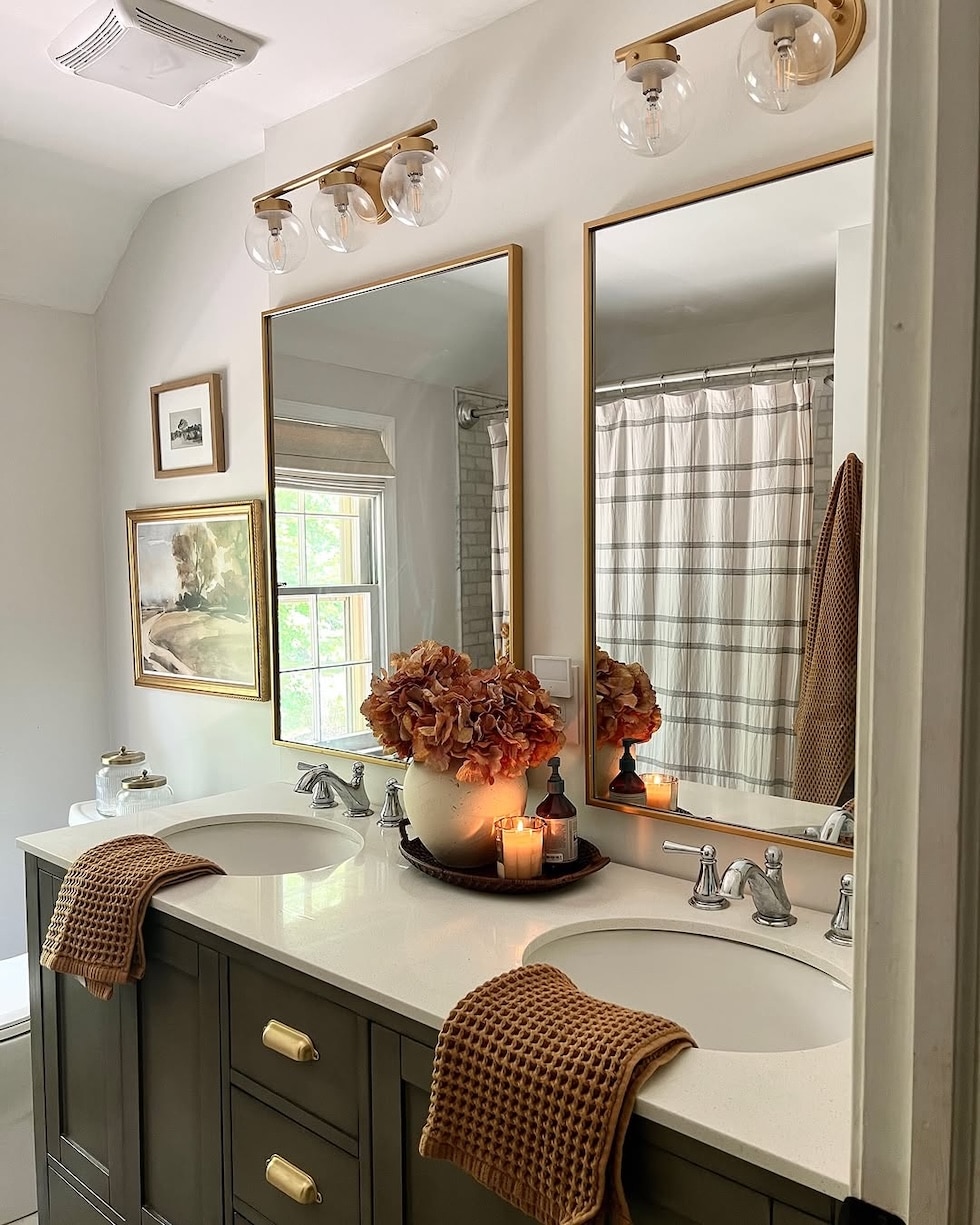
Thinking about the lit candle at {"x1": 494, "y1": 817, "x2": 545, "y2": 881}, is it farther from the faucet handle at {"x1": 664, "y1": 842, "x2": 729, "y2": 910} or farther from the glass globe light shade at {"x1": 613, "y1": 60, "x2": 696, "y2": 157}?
the glass globe light shade at {"x1": 613, "y1": 60, "x2": 696, "y2": 157}

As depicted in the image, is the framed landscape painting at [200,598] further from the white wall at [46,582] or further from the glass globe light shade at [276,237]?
the glass globe light shade at [276,237]

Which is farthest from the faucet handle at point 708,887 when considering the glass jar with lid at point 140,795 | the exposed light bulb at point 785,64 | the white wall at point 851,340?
the glass jar with lid at point 140,795

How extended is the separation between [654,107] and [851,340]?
44cm

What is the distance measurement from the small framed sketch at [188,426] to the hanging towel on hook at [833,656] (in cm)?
166

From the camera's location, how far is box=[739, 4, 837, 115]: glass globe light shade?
4.17ft

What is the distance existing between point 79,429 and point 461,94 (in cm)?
164

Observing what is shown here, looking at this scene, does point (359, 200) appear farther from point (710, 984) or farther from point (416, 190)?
point (710, 984)

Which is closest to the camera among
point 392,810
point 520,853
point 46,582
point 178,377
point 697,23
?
point 697,23

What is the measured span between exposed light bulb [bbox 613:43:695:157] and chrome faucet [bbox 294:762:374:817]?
1.27 metres

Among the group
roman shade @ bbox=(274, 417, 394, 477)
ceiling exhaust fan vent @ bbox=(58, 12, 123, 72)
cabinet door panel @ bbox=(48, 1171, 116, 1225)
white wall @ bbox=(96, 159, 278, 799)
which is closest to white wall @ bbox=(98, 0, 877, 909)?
white wall @ bbox=(96, 159, 278, 799)

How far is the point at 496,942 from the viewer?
134cm

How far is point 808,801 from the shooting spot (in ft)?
4.74

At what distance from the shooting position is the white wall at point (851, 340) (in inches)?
53.2

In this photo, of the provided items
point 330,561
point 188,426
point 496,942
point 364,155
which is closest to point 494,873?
point 496,942
